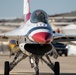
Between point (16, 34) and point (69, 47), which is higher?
point (16, 34)

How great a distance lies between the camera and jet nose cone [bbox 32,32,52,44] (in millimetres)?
15336

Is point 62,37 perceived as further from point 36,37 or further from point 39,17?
point 36,37

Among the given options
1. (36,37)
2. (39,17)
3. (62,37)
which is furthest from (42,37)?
(62,37)

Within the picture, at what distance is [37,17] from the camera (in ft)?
55.6

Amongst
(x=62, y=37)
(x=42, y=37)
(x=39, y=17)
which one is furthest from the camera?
(x=62, y=37)

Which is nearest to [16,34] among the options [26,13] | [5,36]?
[5,36]

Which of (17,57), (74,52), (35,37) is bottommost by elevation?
(74,52)

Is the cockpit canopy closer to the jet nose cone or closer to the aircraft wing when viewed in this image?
the aircraft wing

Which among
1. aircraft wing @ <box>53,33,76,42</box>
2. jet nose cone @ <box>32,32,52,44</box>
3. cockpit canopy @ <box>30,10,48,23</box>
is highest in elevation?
cockpit canopy @ <box>30,10,48,23</box>

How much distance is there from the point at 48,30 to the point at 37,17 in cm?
117

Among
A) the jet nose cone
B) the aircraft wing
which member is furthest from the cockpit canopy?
the jet nose cone

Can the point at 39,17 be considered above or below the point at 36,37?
above

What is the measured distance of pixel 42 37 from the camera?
15414 millimetres

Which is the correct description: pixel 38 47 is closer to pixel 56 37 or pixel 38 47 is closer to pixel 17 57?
pixel 56 37
